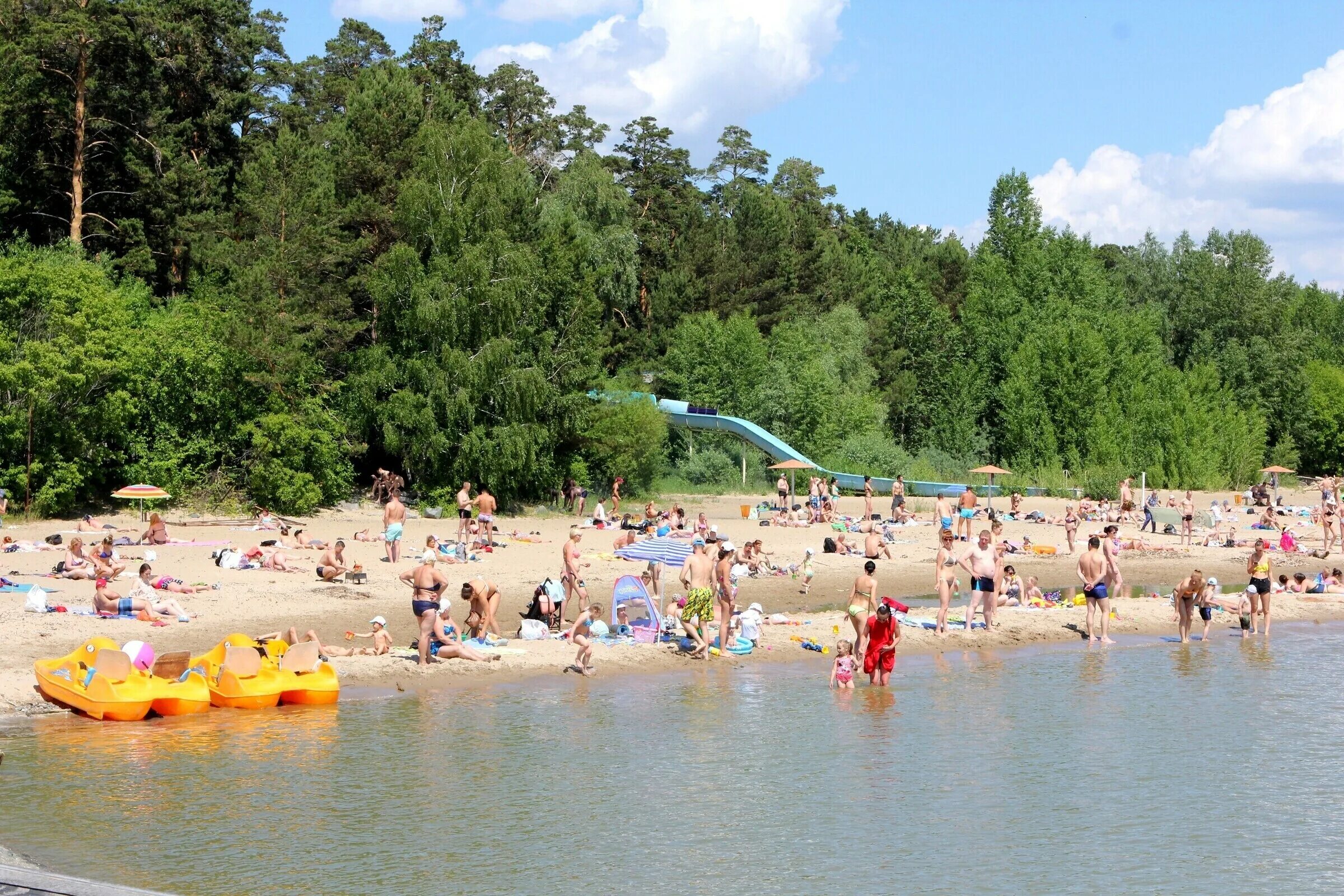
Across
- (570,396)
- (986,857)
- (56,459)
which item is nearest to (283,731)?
(986,857)

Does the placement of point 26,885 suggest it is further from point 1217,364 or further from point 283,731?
point 1217,364

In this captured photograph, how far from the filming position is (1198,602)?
2103cm

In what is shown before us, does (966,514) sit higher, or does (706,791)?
(966,514)

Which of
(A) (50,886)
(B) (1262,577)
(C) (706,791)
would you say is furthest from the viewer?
(B) (1262,577)

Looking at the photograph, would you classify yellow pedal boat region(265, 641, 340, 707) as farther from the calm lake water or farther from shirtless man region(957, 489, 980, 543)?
shirtless man region(957, 489, 980, 543)

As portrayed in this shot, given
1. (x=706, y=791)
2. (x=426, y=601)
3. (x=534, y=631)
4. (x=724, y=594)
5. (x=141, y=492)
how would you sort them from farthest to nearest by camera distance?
(x=141, y=492), (x=534, y=631), (x=724, y=594), (x=426, y=601), (x=706, y=791)

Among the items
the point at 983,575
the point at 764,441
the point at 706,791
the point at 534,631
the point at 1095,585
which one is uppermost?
the point at 764,441

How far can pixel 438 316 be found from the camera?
35.0m

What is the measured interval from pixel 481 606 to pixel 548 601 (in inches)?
59.7

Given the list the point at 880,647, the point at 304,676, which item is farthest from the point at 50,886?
the point at 880,647

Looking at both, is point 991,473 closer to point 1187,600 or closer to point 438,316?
point 438,316

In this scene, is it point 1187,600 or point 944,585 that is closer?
point 944,585

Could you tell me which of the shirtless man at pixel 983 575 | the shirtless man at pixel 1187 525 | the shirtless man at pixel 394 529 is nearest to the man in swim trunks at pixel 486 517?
the shirtless man at pixel 394 529

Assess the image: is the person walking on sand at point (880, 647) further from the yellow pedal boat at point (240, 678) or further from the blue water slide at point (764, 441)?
the blue water slide at point (764, 441)
